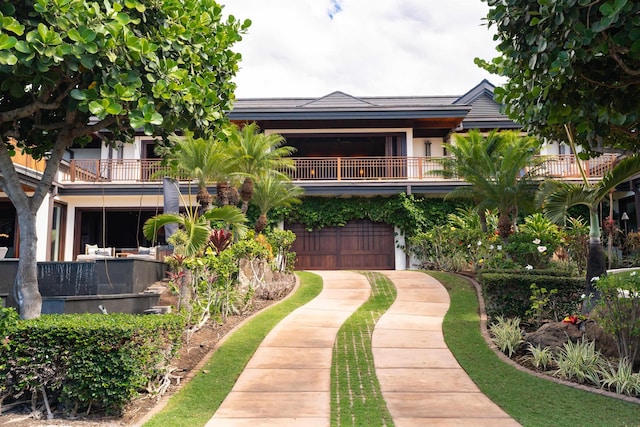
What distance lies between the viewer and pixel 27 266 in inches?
204

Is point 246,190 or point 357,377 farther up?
point 246,190

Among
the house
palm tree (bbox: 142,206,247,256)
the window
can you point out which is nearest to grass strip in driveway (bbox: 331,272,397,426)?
palm tree (bbox: 142,206,247,256)

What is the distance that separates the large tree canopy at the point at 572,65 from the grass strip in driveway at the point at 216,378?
14.4 feet

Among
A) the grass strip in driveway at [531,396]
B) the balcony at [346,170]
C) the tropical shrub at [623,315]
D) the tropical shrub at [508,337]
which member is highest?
the balcony at [346,170]

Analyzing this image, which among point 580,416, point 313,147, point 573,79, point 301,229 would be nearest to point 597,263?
point 580,416

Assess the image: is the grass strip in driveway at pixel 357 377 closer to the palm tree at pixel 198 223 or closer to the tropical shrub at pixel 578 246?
the palm tree at pixel 198 223

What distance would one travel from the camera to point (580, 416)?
4.94m

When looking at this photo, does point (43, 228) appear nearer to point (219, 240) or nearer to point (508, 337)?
point (219, 240)

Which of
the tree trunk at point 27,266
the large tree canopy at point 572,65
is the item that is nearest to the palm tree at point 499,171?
the large tree canopy at point 572,65

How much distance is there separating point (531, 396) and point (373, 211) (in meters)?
13.6

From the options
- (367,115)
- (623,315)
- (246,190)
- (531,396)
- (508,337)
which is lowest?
(531,396)

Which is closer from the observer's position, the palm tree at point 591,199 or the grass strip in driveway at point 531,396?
the grass strip in driveway at point 531,396

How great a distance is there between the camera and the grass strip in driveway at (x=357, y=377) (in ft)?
16.1

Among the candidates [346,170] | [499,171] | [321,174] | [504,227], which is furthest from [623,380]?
[321,174]
